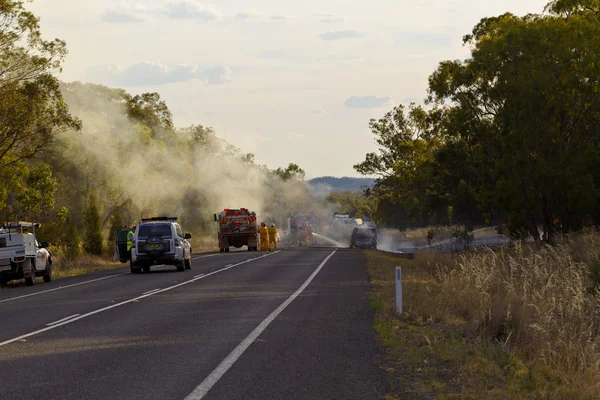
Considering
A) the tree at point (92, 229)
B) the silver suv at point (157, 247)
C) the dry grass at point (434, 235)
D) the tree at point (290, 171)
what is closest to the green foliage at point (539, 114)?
the silver suv at point (157, 247)

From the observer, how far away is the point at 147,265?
105 feet

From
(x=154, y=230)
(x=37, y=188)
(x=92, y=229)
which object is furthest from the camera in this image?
(x=92, y=229)

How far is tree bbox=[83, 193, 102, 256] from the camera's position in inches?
1705

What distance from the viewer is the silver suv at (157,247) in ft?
102

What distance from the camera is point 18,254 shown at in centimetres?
2672

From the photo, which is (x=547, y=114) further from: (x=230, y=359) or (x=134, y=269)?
(x=230, y=359)

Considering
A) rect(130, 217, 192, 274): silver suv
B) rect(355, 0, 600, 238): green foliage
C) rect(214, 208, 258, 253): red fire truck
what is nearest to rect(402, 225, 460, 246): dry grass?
rect(214, 208, 258, 253): red fire truck

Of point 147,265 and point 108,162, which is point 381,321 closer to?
point 147,265

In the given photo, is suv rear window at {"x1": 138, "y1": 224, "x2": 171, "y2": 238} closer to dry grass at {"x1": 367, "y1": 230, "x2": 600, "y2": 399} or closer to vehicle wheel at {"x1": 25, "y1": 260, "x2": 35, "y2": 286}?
vehicle wheel at {"x1": 25, "y1": 260, "x2": 35, "y2": 286}

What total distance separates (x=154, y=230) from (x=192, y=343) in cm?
1983

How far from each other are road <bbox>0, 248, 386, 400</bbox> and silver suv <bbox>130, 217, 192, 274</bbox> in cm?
707

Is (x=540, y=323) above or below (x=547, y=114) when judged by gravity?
below

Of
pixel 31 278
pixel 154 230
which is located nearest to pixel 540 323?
pixel 31 278

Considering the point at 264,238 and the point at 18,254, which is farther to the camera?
the point at 264,238
